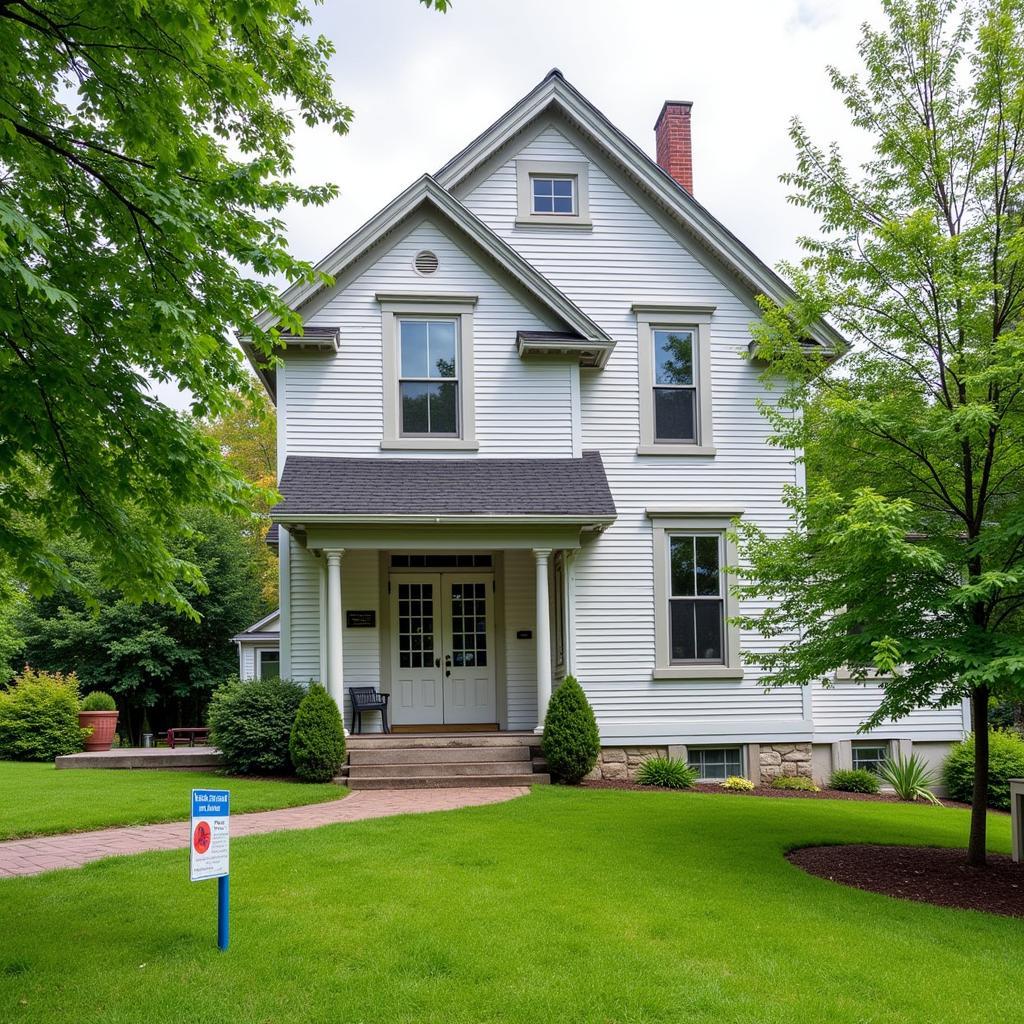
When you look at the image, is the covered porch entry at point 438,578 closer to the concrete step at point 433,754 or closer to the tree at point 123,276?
the concrete step at point 433,754

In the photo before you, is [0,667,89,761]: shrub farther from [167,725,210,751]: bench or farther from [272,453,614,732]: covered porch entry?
[272,453,614,732]: covered porch entry

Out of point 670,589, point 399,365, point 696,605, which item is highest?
point 399,365

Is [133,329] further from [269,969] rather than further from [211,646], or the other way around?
[211,646]

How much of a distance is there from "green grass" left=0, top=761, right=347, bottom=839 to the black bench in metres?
1.63

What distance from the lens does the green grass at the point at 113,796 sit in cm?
1003

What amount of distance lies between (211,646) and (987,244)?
80.2 feet

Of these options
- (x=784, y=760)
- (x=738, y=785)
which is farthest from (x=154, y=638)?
(x=784, y=760)

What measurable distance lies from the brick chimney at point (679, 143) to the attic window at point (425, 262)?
17.1 feet

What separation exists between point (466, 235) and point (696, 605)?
6753mm

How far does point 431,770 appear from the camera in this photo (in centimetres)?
1300

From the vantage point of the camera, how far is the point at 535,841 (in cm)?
887

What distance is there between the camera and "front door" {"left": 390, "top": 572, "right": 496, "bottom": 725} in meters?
14.8

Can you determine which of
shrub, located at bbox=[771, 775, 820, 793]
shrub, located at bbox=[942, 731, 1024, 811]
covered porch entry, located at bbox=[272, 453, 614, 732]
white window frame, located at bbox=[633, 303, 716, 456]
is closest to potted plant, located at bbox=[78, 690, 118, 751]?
covered porch entry, located at bbox=[272, 453, 614, 732]

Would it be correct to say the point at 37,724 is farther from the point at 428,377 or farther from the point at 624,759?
the point at 624,759
